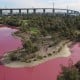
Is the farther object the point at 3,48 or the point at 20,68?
the point at 3,48

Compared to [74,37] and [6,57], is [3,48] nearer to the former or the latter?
[6,57]

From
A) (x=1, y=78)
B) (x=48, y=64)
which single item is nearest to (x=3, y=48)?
(x=48, y=64)

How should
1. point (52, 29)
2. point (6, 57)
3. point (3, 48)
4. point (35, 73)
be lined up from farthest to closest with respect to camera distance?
point (52, 29)
point (3, 48)
point (6, 57)
point (35, 73)

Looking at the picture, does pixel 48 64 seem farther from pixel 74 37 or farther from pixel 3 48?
pixel 74 37

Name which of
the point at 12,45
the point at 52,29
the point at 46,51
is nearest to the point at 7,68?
the point at 46,51

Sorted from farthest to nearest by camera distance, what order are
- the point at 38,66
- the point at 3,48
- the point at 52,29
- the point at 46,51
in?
the point at 52,29
the point at 3,48
the point at 46,51
the point at 38,66

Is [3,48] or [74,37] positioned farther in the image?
[74,37]

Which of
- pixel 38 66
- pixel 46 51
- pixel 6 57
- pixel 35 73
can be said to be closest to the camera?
pixel 35 73

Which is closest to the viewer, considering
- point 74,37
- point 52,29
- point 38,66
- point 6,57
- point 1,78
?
point 1,78
